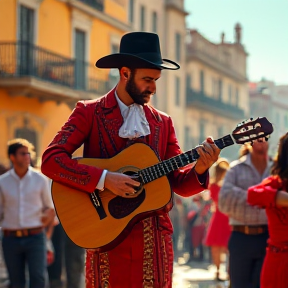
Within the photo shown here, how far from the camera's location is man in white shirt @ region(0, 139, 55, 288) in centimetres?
847

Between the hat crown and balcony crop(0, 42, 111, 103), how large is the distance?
18179 mm

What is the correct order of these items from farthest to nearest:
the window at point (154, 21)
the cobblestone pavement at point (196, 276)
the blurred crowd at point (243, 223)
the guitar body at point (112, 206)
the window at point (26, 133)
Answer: the window at point (154, 21)
the window at point (26, 133)
the cobblestone pavement at point (196, 276)
the blurred crowd at point (243, 223)
the guitar body at point (112, 206)

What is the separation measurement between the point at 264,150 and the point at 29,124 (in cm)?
1700

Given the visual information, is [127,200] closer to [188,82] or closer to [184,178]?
[184,178]

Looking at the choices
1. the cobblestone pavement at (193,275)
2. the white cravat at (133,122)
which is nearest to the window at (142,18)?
the cobblestone pavement at (193,275)

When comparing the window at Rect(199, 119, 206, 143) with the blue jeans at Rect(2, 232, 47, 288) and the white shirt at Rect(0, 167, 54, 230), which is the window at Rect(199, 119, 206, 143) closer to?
the white shirt at Rect(0, 167, 54, 230)

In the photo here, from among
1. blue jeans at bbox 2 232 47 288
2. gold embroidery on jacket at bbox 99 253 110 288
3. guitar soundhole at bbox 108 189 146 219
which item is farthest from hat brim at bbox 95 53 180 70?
blue jeans at bbox 2 232 47 288

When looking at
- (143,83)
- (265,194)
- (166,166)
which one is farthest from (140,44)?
(265,194)

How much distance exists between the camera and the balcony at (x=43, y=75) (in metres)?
22.8

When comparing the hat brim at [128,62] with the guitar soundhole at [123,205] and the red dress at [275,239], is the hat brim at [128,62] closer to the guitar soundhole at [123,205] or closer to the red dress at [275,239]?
the guitar soundhole at [123,205]

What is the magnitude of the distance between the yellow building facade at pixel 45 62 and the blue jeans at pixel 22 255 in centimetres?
1326

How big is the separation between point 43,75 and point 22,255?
1579 cm

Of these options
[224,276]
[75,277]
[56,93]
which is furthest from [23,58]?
[75,277]

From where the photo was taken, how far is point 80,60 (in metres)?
26.7
